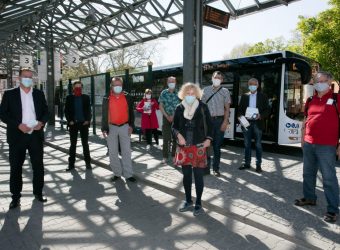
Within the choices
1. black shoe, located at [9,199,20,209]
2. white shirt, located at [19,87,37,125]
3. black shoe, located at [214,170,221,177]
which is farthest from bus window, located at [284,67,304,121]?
black shoe, located at [9,199,20,209]

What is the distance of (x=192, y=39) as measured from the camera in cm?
667

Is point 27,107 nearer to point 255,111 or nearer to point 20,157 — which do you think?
point 20,157

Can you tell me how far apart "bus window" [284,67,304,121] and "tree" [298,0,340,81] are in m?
15.3

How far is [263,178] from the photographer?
6.02 meters

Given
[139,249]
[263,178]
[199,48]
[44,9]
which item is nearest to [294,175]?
[263,178]

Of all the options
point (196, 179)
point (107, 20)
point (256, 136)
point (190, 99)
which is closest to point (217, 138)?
point (256, 136)

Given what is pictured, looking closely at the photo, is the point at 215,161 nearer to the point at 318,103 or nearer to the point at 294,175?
the point at 294,175

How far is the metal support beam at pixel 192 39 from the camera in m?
6.67

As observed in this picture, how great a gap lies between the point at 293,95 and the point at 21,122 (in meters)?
7.43

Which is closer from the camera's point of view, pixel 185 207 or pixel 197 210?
pixel 197 210

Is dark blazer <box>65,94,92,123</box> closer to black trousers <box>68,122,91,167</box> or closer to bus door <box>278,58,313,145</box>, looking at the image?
black trousers <box>68,122,91,167</box>

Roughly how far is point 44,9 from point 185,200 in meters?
14.3

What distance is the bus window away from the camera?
9227mm

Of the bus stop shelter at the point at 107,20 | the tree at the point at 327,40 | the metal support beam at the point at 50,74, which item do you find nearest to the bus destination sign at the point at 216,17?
the bus stop shelter at the point at 107,20
